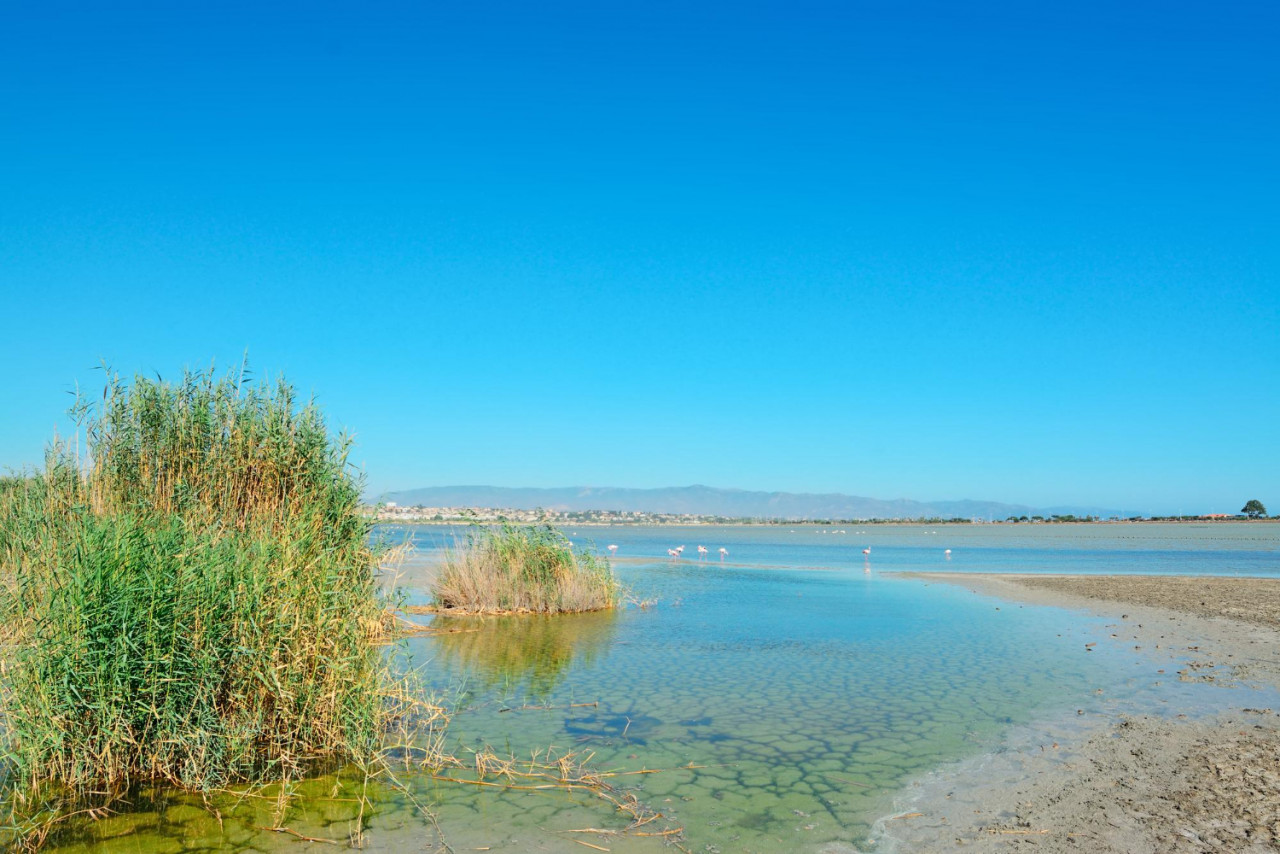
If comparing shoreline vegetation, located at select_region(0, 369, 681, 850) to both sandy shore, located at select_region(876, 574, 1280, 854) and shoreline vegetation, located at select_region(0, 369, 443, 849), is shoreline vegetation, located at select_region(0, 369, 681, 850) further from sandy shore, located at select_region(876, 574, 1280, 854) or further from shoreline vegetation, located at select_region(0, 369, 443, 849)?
sandy shore, located at select_region(876, 574, 1280, 854)

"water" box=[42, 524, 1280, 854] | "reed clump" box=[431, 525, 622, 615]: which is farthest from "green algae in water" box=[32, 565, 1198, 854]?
"reed clump" box=[431, 525, 622, 615]

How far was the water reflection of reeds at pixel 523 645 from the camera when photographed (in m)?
12.7

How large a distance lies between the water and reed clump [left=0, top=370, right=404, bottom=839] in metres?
0.54

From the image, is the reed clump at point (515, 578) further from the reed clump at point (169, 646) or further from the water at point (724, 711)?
the reed clump at point (169, 646)

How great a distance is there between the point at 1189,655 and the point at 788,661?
22.5 ft

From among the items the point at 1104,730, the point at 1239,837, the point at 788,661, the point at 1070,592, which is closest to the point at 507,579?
the point at 788,661

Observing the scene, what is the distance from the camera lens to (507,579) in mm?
19719

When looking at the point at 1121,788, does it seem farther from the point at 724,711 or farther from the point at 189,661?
the point at 189,661

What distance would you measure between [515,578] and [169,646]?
42.1 ft

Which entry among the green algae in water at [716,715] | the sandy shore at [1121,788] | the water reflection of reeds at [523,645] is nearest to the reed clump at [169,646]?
the green algae in water at [716,715]

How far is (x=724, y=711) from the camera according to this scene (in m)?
10.8

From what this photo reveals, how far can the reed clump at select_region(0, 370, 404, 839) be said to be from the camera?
22.0 feet

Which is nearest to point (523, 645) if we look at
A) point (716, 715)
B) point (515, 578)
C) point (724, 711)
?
point (515, 578)

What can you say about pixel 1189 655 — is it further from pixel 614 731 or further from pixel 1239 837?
pixel 614 731
